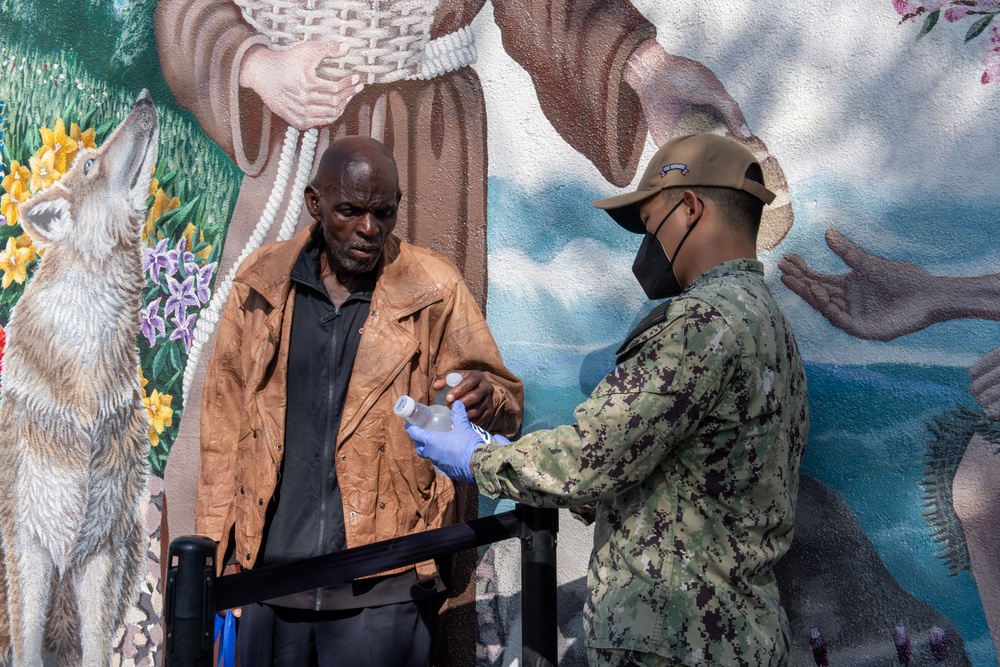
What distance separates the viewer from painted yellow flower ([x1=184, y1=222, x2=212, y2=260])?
3.85 metres

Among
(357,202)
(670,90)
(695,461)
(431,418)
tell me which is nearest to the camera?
(695,461)

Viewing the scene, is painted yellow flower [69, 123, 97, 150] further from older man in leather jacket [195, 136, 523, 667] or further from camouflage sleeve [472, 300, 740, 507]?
camouflage sleeve [472, 300, 740, 507]

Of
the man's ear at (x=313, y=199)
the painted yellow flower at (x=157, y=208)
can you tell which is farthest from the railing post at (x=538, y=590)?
the painted yellow flower at (x=157, y=208)

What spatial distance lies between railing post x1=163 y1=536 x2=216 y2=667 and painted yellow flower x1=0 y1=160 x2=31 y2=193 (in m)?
2.49

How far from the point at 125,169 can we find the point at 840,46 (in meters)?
2.67

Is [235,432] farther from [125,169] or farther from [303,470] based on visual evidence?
[125,169]

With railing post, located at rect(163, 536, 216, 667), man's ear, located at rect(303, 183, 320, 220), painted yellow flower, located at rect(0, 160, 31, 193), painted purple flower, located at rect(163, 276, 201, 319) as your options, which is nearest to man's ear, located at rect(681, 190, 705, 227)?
man's ear, located at rect(303, 183, 320, 220)

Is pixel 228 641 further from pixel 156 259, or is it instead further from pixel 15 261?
pixel 15 261

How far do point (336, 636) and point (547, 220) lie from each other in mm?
1530

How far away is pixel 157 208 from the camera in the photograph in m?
3.91

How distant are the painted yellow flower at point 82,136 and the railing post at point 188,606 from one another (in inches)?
94.9

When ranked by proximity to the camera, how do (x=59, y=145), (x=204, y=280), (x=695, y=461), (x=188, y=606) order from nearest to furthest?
(x=188, y=606) → (x=695, y=461) → (x=204, y=280) → (x=59, y=145)

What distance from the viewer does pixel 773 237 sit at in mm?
3113

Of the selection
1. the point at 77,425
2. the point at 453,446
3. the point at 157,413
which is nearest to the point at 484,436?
the point at 453,446
